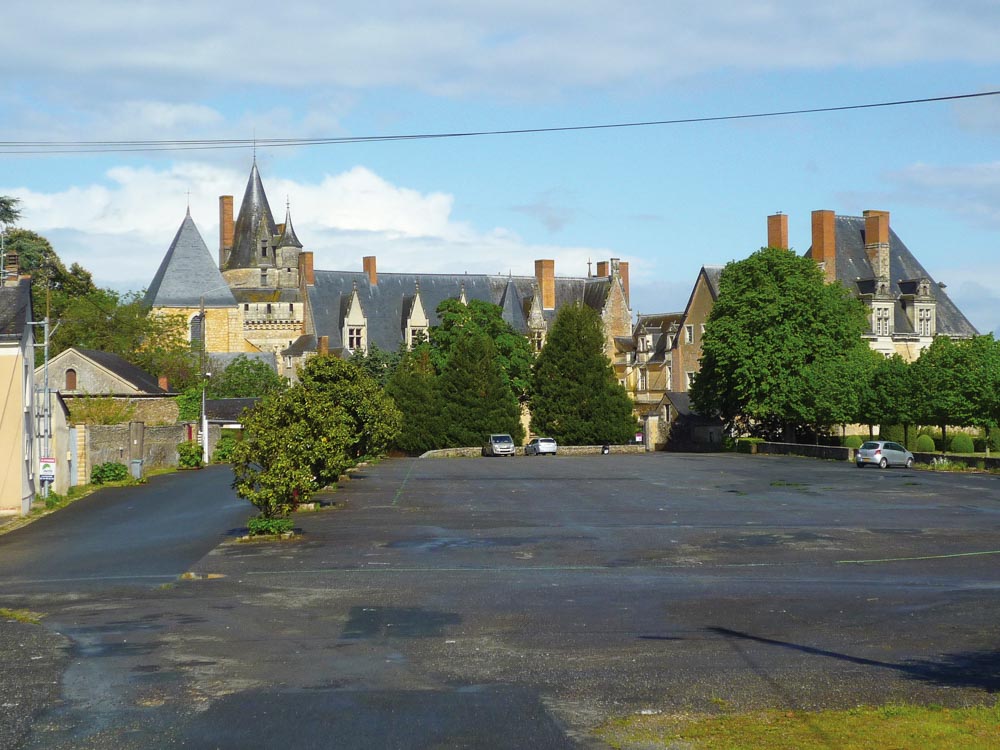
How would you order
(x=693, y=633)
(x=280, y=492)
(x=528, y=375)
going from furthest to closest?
(x=528, y=375) < (x=280, y=492) < (x=693, y=633)

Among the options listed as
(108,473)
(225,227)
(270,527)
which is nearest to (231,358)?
(225,227)

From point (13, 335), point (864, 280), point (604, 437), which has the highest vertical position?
point (864, 280)

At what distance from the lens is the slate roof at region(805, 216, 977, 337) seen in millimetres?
90312

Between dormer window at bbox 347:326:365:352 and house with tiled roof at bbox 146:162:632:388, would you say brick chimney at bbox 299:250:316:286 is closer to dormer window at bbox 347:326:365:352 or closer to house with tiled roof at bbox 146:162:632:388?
house with tiled roof at bbox 146:162:632:388

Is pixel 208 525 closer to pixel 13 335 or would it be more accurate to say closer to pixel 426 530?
pixel 426 530

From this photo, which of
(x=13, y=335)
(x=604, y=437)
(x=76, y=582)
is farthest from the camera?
(x=604, y=437)

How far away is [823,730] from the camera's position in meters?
9.35

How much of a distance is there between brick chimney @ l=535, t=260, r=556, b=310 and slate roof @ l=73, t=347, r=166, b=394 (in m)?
53.5

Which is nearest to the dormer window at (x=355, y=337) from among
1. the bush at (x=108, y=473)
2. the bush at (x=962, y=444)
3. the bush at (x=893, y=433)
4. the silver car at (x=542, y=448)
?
the silver car at (x=542, y=448)

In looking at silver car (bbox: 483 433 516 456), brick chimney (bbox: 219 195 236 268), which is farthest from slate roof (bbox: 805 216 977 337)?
brick chimney (bbox: 219 195 236 268)

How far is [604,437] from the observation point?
286 ft

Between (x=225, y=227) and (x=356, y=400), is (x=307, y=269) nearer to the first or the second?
(x=225, y=227)

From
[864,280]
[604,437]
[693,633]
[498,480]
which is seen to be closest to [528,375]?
[604,437]

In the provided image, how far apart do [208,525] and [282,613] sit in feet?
52.9
